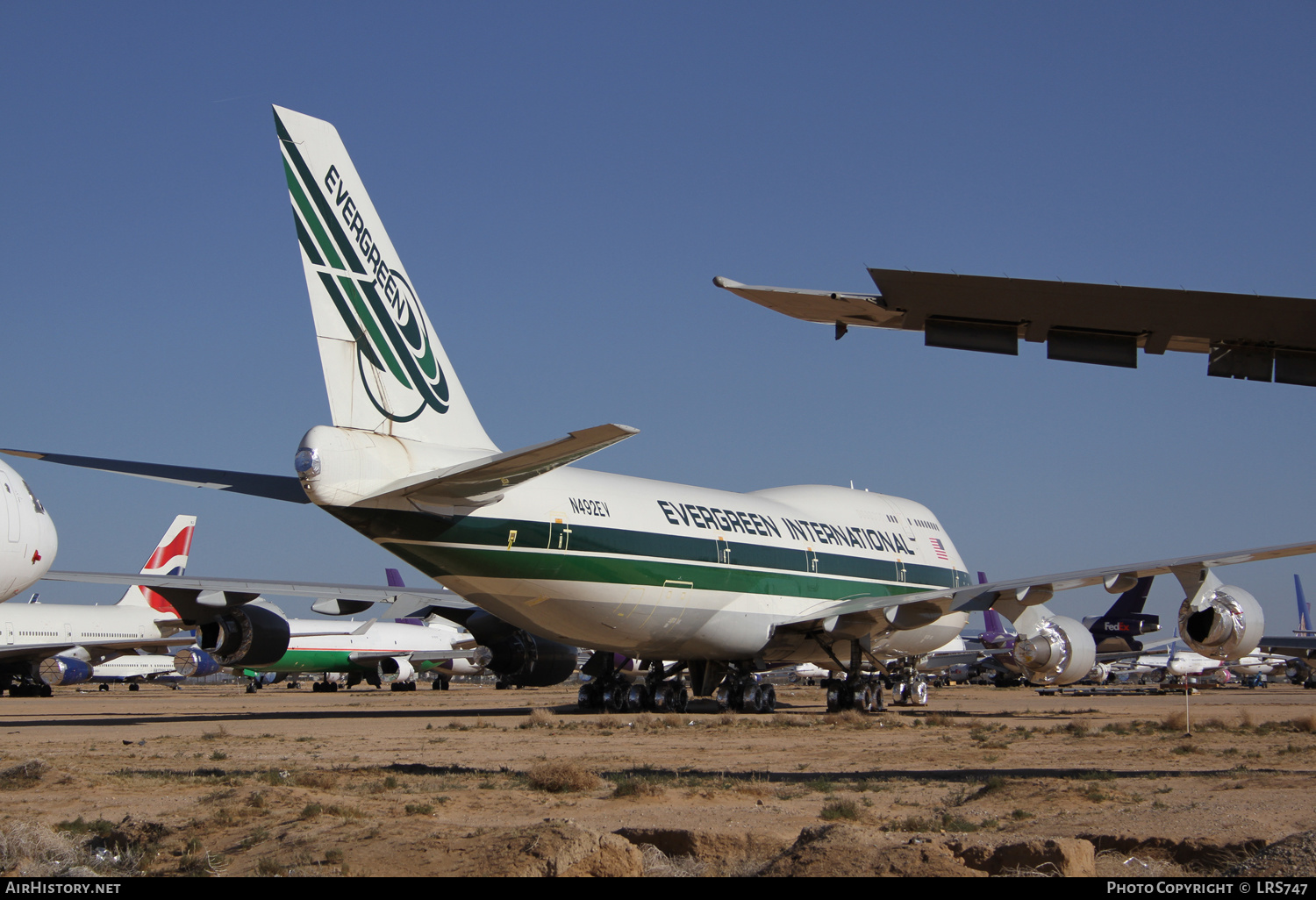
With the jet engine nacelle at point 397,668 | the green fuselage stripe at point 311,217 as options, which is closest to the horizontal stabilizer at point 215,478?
the green fuselage stripe at point 311,217

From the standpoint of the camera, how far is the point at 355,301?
49.5ft

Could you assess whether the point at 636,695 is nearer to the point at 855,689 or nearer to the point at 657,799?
the point at 855,689

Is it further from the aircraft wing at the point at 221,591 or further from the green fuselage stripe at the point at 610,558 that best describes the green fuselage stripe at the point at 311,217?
the aircraft wing at the point at 221,591

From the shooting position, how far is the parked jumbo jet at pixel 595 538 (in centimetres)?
1417

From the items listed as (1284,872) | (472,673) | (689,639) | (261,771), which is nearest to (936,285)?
(1284,872)

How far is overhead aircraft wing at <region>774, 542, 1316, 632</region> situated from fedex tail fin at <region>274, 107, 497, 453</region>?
9967 mm

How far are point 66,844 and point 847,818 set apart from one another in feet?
16.1

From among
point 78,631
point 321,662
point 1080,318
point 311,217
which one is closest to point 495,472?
point 311,217

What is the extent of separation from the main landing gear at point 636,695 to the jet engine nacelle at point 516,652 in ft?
4.12

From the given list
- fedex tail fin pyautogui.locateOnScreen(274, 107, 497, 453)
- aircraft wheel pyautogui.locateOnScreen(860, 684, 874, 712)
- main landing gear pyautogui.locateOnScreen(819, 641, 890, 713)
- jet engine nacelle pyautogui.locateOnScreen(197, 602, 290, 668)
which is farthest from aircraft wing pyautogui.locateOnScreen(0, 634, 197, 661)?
fedex tail fin pyautogui.locateOnScreen(274, 107, 497, 453)

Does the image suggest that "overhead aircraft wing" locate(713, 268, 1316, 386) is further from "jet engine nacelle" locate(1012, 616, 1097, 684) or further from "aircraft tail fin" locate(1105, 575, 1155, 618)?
"aircraft tail fin" locate(1105, 575, 1155, 618)

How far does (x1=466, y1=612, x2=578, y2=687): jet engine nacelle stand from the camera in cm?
2477

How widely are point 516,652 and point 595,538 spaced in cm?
750

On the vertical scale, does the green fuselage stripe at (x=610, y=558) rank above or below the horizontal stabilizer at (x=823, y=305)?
below
